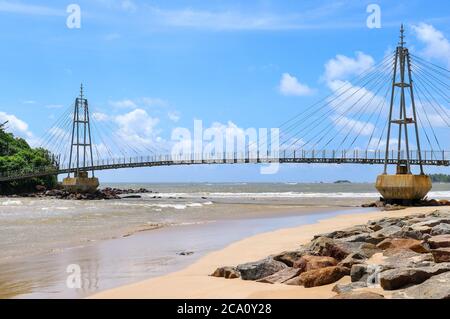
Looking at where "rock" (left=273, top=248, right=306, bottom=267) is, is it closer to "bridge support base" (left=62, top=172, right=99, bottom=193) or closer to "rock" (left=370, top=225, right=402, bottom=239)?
"rock" (left=370, top=225, right=402, bottom=239)

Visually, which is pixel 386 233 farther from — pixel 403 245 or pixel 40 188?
pixel 40 188

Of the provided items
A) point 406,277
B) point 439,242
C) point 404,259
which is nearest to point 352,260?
point 404,259

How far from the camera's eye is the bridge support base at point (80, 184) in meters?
74.0

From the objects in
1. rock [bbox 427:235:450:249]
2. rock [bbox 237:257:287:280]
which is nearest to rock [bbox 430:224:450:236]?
rock [bbox 427:235:450:249]

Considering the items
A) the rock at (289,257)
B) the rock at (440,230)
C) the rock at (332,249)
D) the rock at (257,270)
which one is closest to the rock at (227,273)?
the rock at (257,270)

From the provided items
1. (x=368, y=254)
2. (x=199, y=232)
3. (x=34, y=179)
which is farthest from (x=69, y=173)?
(x=368, y=254)

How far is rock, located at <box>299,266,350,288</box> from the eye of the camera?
8.09 metres

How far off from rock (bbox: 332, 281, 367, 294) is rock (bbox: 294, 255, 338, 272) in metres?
1.37

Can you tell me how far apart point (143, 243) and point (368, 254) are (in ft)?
27.4

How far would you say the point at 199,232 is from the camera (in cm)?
2052

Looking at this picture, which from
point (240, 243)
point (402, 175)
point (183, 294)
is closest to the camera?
point (183, 294)

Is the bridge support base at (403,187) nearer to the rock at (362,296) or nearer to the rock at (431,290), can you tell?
the rock at (431,290)

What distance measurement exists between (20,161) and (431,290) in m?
84.6
